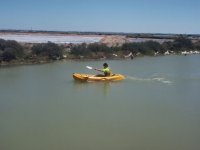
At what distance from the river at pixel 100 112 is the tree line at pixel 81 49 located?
4.63 meters

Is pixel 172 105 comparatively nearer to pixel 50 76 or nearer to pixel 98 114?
pixel 98 114

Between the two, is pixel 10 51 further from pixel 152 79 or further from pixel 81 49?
pixel 152 79

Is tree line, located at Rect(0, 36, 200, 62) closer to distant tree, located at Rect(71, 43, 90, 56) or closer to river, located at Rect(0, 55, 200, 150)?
distant tree, located at Rect(71, 43, 90, 56)

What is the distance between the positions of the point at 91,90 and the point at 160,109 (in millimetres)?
4266

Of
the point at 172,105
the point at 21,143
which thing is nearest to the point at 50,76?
the point at 172,105

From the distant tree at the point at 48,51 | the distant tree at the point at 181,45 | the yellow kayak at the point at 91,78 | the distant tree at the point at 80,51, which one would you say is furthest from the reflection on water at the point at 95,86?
the distant tree at the point at 181,45

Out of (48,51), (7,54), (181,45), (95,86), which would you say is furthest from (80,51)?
(181,45)

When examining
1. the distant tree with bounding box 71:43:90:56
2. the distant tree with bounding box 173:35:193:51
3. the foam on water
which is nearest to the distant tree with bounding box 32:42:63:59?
the distant tree with bounding box 71:43:90:56

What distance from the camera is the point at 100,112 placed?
12828mm

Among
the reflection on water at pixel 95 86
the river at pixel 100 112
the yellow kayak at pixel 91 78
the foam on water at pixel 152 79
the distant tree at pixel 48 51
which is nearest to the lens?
the river at pixel 100 112

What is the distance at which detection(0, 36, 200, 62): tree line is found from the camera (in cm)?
2586

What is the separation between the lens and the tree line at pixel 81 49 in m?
25.9

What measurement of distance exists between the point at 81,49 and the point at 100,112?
17.0 metres

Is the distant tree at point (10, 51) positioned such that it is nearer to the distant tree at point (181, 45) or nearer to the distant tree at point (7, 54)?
the distant tree at point (7, 54)
